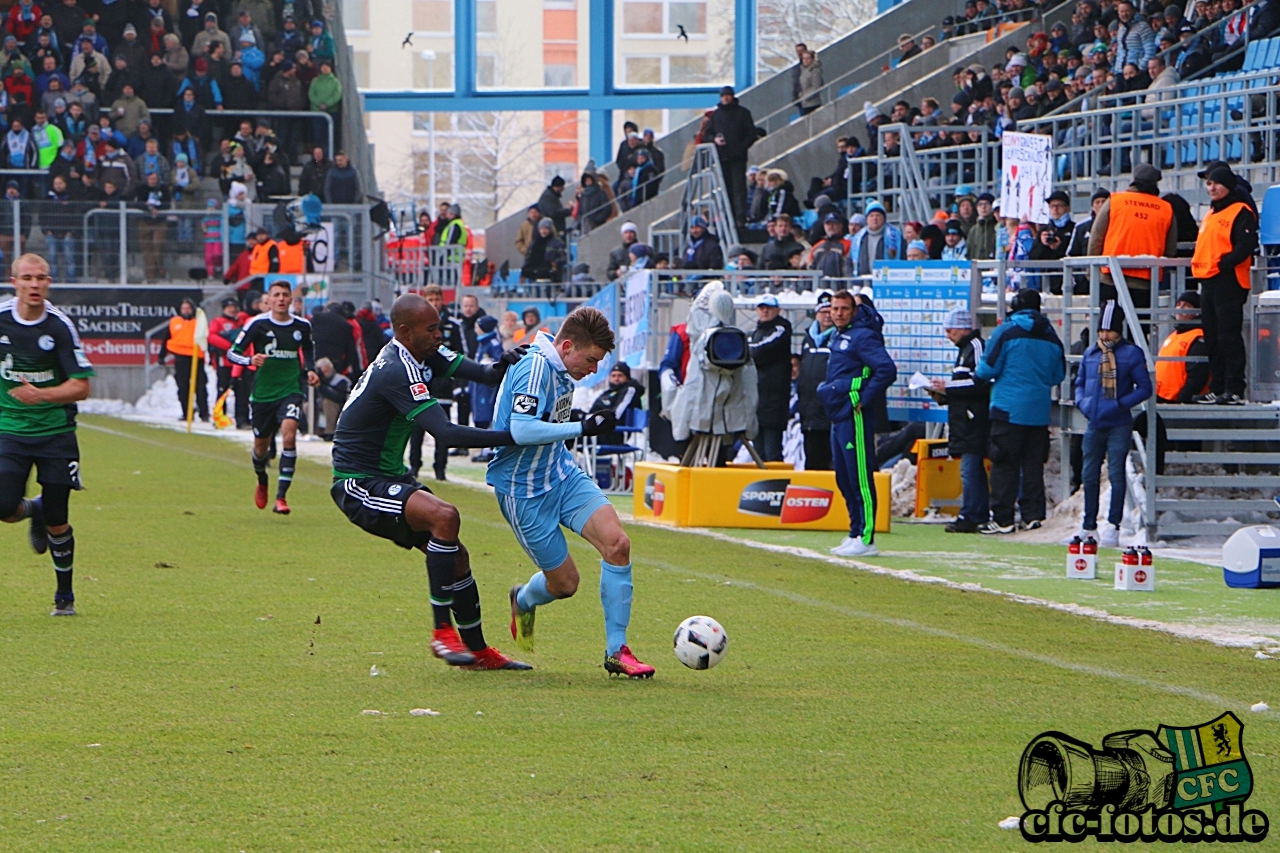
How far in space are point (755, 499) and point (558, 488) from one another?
26.5 feet

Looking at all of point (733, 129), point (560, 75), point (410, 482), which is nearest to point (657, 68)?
point (560, 75)

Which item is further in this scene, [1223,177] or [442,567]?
[1223,177]

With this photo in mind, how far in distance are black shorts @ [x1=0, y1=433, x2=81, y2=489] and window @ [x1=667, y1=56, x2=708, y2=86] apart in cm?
6533

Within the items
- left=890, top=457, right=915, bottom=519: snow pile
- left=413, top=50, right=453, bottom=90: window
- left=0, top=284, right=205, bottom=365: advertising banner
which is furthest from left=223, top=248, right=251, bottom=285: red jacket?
left=413, top=50, right=453, bottom=90: window

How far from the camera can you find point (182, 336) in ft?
92.8

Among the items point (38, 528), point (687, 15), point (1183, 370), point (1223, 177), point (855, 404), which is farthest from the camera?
point (687, 15)

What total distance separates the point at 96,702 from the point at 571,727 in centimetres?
211

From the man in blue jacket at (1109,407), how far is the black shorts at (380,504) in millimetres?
7619

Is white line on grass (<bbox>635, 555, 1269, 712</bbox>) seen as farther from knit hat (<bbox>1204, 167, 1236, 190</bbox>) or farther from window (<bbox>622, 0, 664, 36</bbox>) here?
window (<bbox>622, 0, 664, 36</bbox>)

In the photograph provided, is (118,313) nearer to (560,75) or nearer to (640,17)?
(640,17)

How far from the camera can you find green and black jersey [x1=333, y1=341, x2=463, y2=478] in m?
8.02

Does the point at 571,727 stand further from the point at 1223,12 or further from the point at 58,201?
the point at 58,201

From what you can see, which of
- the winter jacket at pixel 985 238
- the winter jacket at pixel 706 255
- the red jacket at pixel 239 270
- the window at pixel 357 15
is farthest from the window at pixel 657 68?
the winter jacket at pixel 985 238

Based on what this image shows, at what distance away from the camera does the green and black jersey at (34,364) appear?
9438 millimetres
